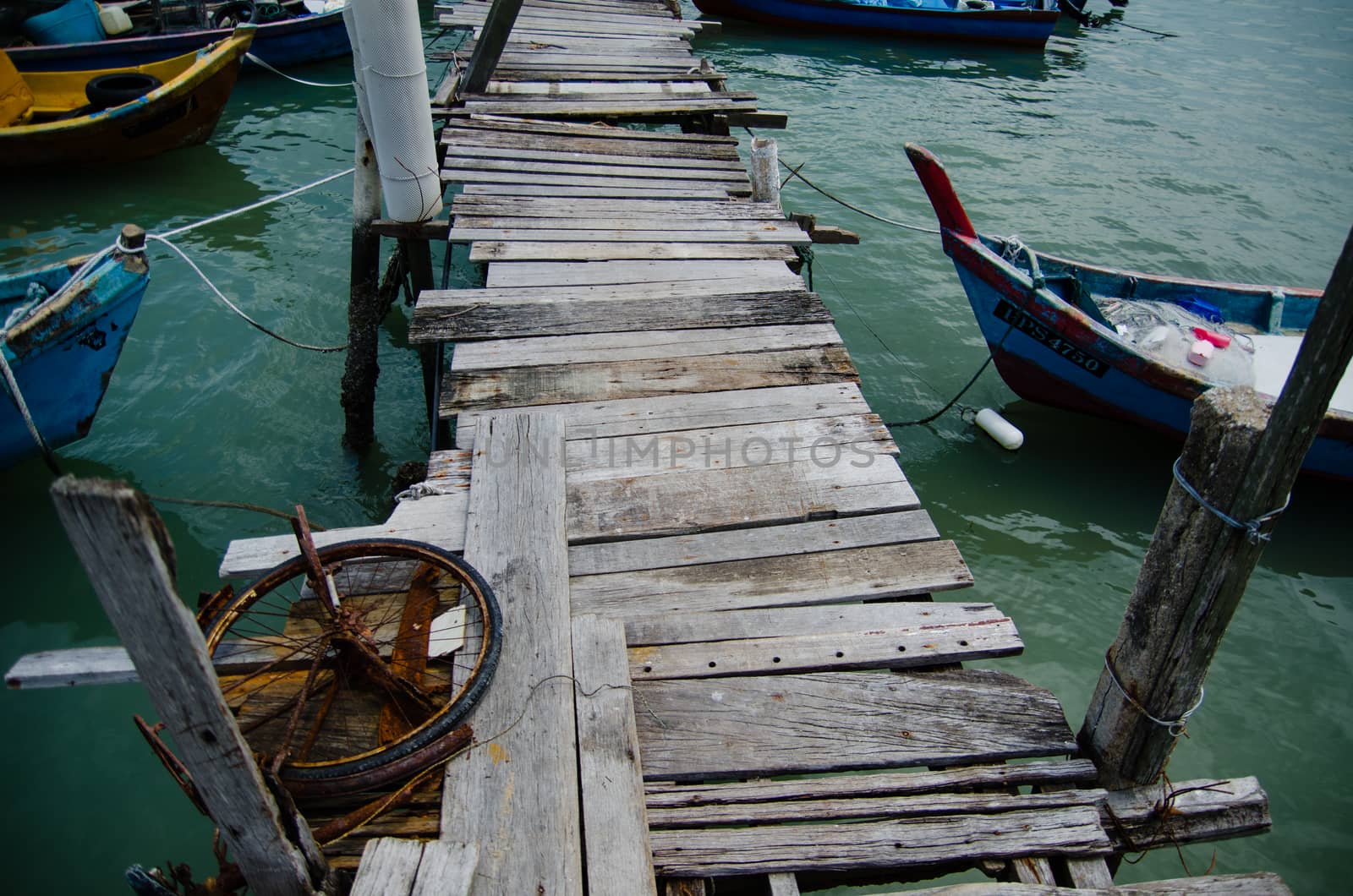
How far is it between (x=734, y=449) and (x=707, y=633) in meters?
1.26

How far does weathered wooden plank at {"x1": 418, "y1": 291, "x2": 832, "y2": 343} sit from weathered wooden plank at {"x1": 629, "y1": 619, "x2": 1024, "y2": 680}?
8.30 feet

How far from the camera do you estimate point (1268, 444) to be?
2.39 meters

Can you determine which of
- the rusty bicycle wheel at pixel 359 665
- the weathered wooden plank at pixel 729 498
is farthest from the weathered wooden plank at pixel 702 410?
the rusty bicycle wheel at pixel 359 665

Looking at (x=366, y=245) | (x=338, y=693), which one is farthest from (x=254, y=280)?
(x=338, y=693)

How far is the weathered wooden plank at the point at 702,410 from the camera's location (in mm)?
4371

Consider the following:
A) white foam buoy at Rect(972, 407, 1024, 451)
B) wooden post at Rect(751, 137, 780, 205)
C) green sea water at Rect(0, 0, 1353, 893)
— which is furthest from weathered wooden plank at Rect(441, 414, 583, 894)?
white foam buoy at Rect(972, 407, 1024, 451)

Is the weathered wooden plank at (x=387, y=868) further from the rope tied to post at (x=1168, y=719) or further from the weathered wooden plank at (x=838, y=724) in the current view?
the rope tied to post at (x=1168, y=719)

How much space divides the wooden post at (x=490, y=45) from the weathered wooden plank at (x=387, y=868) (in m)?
7.20

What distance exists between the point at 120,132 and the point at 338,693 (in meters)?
11.1

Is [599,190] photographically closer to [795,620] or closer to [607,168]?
[607,168]

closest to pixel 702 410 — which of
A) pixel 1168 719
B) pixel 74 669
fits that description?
pixel 1168 719

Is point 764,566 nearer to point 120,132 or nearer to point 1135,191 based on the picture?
point 120,132

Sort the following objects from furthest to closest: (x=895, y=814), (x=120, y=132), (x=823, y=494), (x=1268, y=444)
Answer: (x=120, y=132) → (x=823, y=494) → (x=895, y=814) → (x=1268, y=444)

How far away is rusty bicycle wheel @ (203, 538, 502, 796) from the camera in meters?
2.64
